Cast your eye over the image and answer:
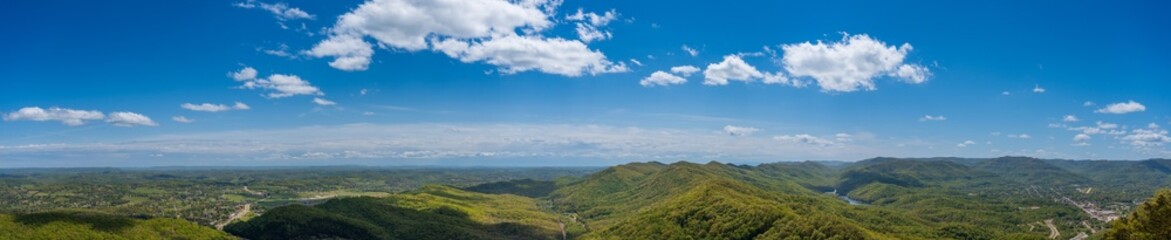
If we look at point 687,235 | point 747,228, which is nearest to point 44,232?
point 687,235

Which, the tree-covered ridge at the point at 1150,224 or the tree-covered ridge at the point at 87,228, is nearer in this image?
the tree-covered ridge at the point at 1150,224

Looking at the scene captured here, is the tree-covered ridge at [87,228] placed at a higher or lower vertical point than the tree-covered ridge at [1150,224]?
lower

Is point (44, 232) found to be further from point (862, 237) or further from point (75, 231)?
point (862, 237)

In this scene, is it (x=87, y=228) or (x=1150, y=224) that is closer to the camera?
(x=1150, y=224)

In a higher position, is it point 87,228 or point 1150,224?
point 1150,224
